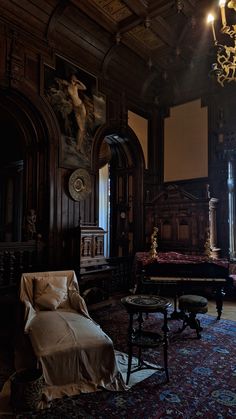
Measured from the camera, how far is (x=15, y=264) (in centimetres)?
491

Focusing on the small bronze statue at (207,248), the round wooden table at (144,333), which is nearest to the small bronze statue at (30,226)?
the round wooden table at (144,333)

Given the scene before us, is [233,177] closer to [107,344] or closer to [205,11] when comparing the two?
[205,11]

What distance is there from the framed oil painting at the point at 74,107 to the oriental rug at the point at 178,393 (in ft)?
12.4

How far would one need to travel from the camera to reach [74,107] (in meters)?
6.15

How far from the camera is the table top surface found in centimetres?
302

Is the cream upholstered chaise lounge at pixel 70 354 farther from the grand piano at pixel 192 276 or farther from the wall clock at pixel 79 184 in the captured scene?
the wall clock at pixel 79 184

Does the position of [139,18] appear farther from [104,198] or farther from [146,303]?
[146,303]

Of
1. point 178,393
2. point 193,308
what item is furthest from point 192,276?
point 178,393

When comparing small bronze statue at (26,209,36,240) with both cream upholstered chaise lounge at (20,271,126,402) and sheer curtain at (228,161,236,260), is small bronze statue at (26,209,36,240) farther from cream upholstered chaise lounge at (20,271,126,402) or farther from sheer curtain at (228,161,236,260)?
sheer curtain at (228,161,236,260)

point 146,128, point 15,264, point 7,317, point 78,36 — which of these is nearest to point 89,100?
point 78,36

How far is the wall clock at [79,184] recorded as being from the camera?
6.05 m

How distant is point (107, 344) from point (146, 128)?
6.79m

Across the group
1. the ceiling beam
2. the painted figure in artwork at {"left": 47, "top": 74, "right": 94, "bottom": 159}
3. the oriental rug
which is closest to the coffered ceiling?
the ceiling beam

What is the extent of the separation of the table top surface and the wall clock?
10.7ft
